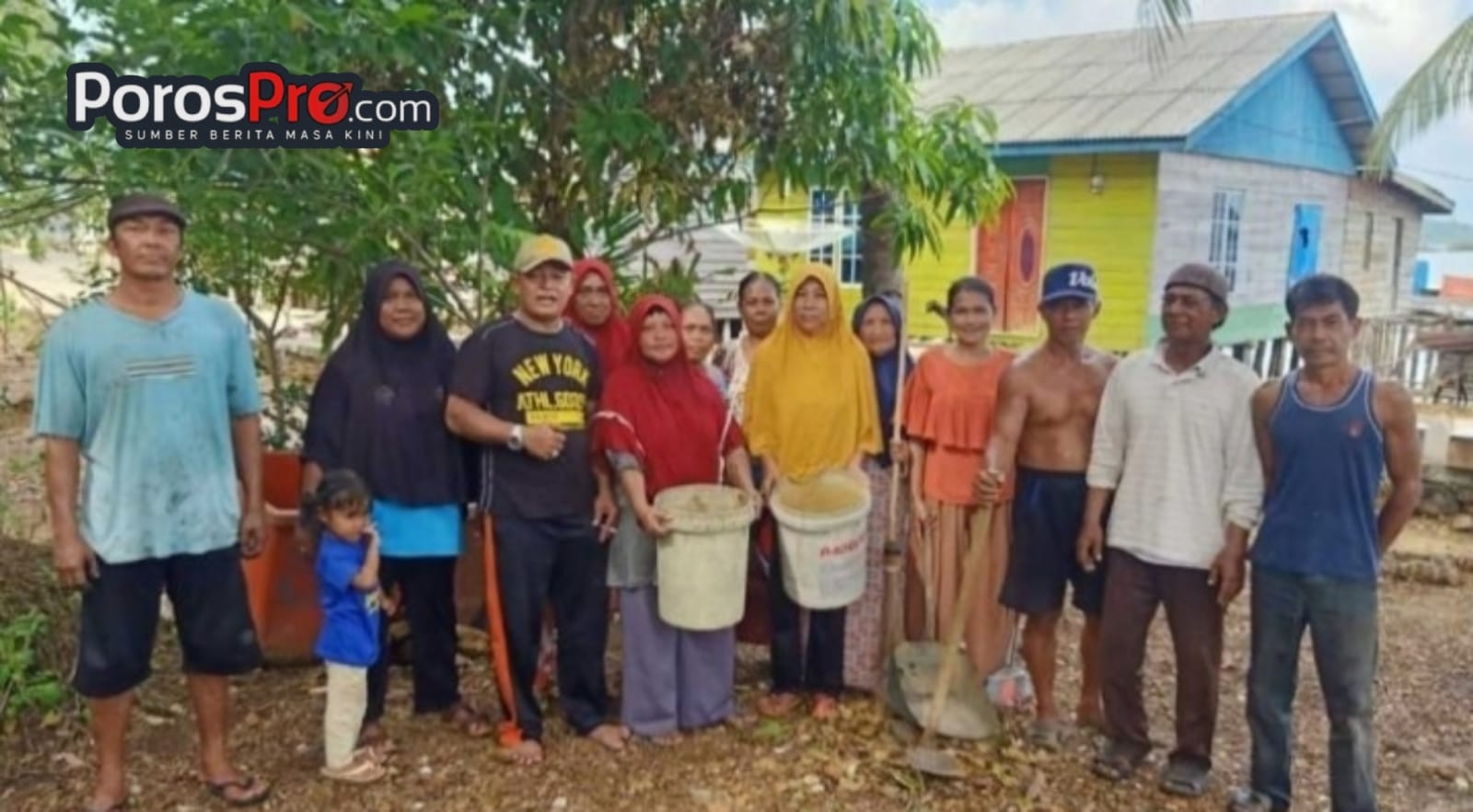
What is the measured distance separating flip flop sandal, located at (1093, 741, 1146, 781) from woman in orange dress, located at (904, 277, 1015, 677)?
0.49m

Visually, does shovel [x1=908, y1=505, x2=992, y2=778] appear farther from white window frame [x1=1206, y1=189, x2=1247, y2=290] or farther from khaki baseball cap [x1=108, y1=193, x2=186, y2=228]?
white window frame [x1=1206, y1=189, x2=1247, y2=290]

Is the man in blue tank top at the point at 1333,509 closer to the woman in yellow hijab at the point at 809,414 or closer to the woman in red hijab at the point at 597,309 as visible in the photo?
the woman in yellow hijab at the point at 809,414

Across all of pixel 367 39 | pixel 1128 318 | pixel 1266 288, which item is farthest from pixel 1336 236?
pixel 367 39

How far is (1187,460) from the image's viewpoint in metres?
3.17

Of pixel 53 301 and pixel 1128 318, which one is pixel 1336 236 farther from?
pixel 53 301

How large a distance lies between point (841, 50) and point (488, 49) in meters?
1.32

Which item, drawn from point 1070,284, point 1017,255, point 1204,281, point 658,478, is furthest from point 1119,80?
point 658,478

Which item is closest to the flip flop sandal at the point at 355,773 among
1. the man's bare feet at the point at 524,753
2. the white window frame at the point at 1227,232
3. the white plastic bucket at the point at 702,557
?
the man's bare feet at the point at 524,753

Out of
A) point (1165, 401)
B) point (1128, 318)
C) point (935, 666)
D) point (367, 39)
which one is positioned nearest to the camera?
point (1165, 401)

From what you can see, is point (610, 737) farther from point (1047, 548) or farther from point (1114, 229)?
point (1114, 229)

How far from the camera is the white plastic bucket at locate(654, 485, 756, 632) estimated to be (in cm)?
337

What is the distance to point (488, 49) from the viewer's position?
4184 mm

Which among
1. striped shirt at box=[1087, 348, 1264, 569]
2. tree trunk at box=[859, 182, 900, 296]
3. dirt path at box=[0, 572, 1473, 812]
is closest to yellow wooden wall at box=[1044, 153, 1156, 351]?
tree trunk at box=[859, 182, 900, 296]

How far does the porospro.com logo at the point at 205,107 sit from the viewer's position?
3463 mm
